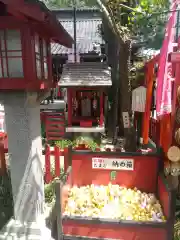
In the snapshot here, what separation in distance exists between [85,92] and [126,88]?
4.26 meters

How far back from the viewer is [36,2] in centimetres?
240

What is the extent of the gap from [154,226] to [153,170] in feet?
4.03

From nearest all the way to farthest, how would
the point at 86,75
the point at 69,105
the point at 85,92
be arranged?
1. the point at 86,75
2. the point at 69,105
3. the point at 85,92

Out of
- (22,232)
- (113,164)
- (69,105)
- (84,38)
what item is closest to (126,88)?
(113,164)

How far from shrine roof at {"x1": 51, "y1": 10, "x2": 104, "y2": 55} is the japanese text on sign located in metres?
7.18

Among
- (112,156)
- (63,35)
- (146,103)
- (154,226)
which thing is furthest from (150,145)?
(63,35)

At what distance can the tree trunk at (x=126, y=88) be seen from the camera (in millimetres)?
4536

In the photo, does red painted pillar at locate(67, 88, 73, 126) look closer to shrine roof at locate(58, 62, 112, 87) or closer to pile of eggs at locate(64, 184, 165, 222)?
shrine roof at locate(58, 62, 112, 87)

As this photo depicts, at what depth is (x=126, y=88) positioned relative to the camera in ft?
15.9

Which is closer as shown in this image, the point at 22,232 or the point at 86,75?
the point at 22,232

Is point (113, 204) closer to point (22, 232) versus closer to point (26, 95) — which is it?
point (22, 232)

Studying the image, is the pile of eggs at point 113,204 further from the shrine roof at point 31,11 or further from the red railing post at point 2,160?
the shrine roof at point 31,11

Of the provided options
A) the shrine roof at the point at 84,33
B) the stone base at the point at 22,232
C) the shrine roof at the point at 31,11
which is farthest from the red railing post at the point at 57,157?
the shrine roof at the point at 84,33

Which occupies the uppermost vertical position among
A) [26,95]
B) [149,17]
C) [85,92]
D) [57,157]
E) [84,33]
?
[84,33]
